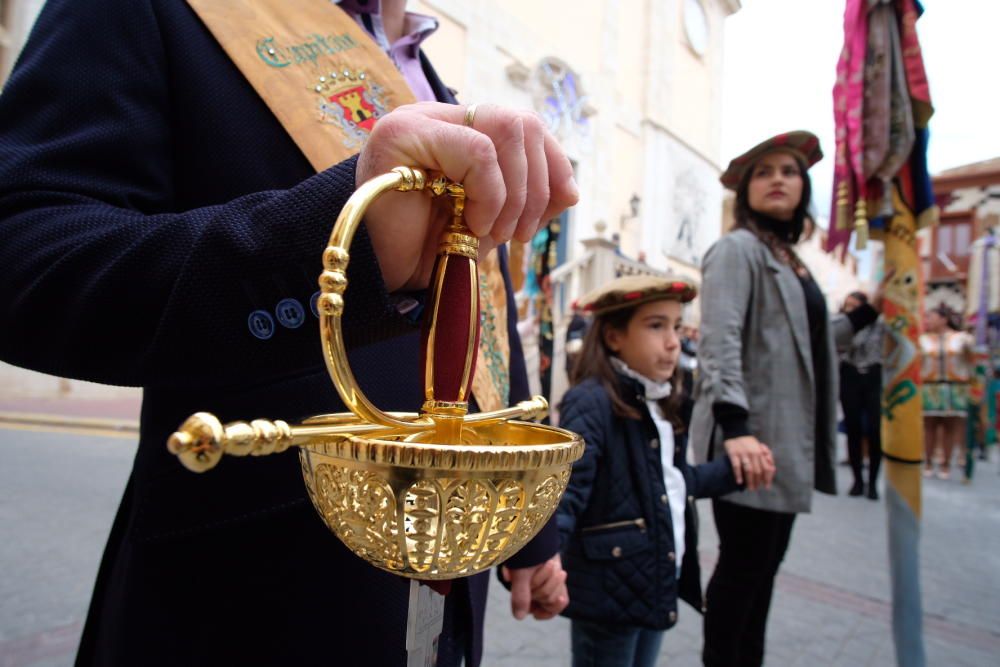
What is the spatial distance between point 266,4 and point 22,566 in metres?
3.37

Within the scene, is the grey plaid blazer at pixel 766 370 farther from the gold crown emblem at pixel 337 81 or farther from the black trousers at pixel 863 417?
the black trousers at pixel 863 417

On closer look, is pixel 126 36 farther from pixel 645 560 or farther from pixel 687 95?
pixel 687 95

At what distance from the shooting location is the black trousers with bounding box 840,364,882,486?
595 centimetres

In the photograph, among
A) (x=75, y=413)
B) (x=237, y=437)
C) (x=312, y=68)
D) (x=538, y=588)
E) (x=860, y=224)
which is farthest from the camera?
(x=75, y=413)

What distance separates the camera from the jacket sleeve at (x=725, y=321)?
2.06 metres

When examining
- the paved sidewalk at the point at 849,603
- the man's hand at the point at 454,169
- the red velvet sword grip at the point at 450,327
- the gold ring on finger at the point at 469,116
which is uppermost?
the gold ring on finger at the point at 469,116

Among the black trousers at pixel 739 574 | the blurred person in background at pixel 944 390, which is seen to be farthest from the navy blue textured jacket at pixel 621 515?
the blurred person in background at pixel 944 390

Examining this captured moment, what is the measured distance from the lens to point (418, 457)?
40 centimetres

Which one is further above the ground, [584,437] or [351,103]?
[351,103]

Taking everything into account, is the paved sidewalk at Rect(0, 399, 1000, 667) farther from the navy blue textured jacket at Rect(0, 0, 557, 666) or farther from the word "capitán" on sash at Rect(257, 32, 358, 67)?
the word "capitán" on sash at Rect(257, 32, 358, 67)

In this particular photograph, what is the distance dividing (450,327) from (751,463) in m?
1.69

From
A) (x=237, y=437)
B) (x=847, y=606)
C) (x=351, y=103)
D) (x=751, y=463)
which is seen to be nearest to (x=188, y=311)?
(x=237, y=437)

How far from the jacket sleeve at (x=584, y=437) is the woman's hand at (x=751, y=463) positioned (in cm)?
42

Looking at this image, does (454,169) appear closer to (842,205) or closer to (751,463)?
(751,463)
